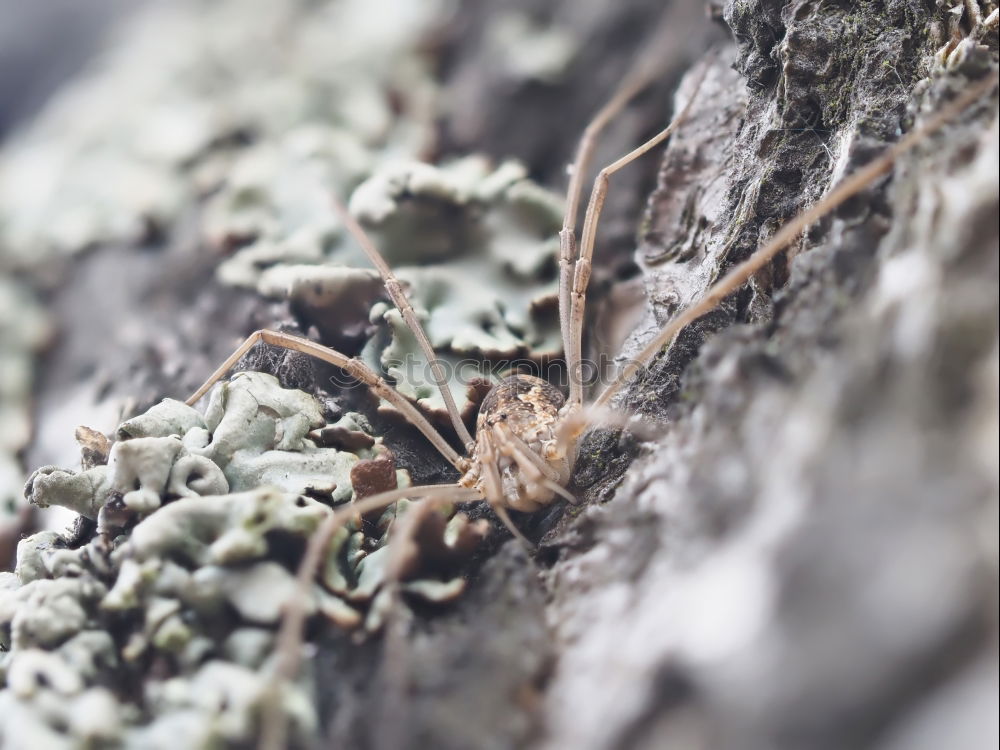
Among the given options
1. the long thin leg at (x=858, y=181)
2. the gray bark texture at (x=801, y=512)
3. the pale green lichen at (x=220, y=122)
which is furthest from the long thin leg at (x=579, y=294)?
the pale green lichen at (x=220, y=122)

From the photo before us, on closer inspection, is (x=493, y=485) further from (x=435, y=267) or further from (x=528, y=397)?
(x=435, y=267)

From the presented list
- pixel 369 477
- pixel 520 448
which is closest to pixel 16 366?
pixel 369 477

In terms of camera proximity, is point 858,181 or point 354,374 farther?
point 354,374

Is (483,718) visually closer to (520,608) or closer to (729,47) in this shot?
(520,608)

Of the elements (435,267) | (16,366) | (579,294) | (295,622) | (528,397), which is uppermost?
(16,366)

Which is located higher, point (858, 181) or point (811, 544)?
point (858, 181)
